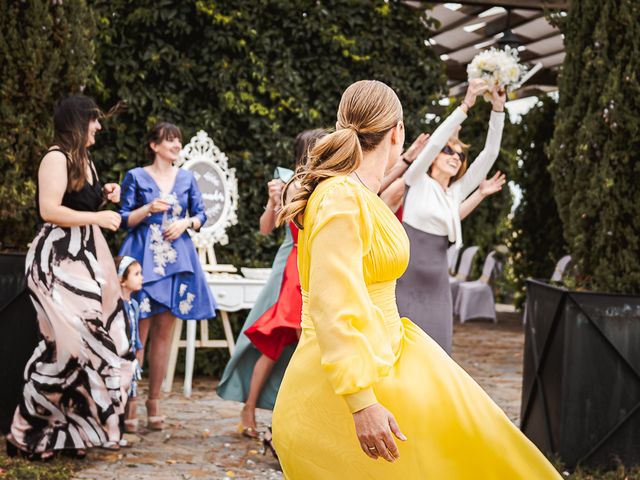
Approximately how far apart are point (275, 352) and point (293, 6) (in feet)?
11.8

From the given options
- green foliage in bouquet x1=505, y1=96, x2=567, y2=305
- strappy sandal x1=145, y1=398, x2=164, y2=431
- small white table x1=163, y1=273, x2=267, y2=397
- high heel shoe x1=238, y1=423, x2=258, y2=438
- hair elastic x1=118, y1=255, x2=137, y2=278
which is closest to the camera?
hair elastic x1=118, y1=255, x2=137, y2=278

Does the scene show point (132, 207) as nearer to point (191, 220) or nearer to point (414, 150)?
point (191, 220)

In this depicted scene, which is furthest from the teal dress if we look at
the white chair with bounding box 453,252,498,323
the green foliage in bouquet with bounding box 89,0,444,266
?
the white chair with bounding box 453,252,498,323

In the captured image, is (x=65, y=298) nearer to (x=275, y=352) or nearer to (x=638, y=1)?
(x=275, y=352)

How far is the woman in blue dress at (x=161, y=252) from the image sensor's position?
18.4ft

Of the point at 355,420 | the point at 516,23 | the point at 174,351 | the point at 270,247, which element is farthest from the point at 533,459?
the point at 516,23

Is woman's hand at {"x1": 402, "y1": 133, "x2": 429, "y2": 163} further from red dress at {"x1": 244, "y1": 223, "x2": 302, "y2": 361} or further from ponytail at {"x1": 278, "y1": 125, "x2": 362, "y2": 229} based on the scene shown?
ponytail at {"x1": 278, "y1": 125, "x2": 362, "y2": 229}

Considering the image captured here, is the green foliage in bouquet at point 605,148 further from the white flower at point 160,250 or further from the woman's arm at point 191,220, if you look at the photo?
the white flower at point 160,250

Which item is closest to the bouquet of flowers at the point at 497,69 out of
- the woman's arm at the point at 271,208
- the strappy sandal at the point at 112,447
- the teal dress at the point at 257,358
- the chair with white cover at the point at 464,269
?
the woman's arm at the point at 271,208

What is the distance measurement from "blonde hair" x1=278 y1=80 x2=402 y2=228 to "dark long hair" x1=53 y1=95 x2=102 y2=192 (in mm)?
2545

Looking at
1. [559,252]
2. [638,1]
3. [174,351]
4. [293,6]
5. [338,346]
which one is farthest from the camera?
[559,252]

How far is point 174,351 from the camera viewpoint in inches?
271

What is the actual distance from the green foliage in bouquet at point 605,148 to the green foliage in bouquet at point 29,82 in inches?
119

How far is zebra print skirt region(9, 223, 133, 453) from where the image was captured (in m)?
4.63
